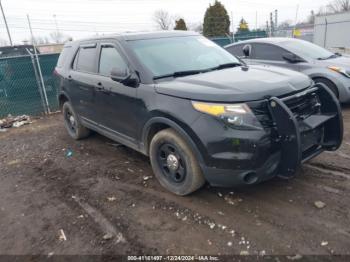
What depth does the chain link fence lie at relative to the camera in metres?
8.32

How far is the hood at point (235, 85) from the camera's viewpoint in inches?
114

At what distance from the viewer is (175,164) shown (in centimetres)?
346

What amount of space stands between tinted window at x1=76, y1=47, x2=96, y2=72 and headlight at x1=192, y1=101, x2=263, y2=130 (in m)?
2.56

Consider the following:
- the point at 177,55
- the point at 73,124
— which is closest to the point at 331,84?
the point at 177,55

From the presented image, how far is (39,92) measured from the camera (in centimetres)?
877

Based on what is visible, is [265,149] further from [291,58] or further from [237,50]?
[237,50]

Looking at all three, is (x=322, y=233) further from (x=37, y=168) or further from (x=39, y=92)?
(x=39, y=92)

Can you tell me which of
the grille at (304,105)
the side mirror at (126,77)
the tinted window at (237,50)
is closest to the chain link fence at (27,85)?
the tinted window at (237,50)

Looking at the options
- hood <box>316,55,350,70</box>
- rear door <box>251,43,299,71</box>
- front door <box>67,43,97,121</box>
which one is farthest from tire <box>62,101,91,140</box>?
hood <box>316,55,350,70</box>

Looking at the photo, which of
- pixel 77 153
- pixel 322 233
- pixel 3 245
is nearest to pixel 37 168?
pixel 77 153

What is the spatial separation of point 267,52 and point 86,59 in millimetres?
4515

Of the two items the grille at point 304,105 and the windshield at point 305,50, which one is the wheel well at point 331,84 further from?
the grille at point 304,105

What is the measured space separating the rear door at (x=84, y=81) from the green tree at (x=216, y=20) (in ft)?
66.8

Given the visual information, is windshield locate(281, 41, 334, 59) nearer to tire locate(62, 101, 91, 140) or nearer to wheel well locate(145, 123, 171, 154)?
wheel well locate(145, 123, 171, 154)
